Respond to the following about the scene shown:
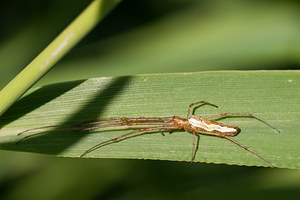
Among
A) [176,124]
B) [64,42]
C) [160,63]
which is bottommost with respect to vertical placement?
[64,42]

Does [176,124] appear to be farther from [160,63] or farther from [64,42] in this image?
[64,42]

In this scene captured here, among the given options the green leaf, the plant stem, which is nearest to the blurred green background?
the green leaf

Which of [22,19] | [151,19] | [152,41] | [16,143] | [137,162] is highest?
[151,19]

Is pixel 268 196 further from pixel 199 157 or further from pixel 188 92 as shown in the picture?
pixel 188 92


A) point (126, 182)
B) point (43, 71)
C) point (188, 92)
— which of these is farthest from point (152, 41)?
point (43, 71)

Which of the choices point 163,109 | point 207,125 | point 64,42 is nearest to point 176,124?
point 163,109

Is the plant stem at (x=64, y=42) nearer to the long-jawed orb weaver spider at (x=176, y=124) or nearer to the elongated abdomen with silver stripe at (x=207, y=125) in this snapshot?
the long-jawed orb weaver spider at (x=176, y=124)
